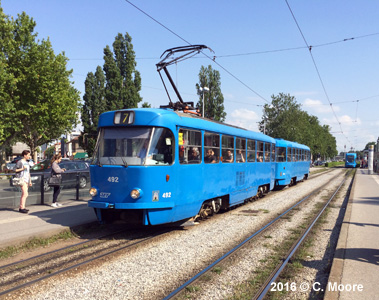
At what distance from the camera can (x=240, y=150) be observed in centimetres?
1115

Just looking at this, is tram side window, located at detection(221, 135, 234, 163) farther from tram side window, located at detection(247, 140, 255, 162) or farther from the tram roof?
tram side window, located at detection(247, 140, 255, 162)

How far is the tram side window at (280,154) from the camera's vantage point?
16.8 metres

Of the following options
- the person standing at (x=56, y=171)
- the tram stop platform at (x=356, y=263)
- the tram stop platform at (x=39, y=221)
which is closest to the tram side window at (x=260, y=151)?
the tram stop platform at (x=356, y=263)

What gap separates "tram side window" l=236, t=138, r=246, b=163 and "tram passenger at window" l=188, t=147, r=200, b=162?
111 inches

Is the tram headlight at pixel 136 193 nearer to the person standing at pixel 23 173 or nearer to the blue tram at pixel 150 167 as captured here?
the blue tram at pixel 150 167

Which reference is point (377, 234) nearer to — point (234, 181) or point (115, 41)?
point (234, 181)

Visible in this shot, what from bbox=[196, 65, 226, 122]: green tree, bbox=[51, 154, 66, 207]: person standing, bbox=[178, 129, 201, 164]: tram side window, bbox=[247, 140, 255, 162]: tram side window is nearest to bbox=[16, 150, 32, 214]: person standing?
bbox=[51, 154, 66, 207]: person standing

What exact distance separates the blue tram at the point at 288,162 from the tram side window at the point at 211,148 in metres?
8.15

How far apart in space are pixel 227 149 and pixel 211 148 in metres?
1.16

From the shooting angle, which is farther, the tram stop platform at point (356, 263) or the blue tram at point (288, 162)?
the blue tram at point (288, 162)

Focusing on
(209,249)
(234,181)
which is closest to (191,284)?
(209,249)

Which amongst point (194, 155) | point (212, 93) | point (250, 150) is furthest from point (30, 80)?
point (194, 155)

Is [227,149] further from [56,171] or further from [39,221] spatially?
[39,221]

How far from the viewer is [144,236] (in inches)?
308
